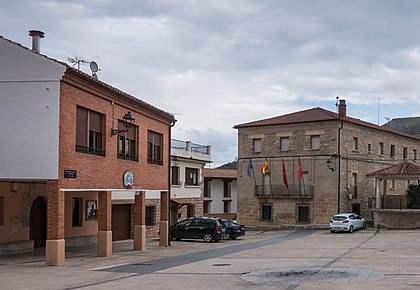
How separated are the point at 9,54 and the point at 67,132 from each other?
10.7 feet

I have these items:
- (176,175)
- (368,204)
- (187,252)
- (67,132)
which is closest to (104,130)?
(67,132)

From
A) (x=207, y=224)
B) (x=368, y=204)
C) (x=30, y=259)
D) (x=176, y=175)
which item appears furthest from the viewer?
Answer: (x=368, y=204)

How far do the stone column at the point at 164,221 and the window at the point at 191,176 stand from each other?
512 inches

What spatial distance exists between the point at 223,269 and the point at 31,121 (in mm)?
8032

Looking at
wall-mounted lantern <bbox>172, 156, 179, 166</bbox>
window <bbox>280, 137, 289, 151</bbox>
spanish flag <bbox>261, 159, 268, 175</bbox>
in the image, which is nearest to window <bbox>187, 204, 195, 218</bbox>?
wall-mounted lantern <bbox>172, 156, 179, 166</bbox>

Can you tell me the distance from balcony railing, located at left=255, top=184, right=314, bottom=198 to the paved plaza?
21374mm

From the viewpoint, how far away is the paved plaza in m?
16.1

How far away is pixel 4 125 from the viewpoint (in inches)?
808

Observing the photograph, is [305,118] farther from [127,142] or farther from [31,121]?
[31,121]

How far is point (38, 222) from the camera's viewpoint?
27625mm

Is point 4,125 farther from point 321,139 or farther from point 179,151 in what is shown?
point 321,139

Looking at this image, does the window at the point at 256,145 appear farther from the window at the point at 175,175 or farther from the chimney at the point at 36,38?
the chimney at the point at 36,38

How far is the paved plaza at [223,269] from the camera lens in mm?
16141

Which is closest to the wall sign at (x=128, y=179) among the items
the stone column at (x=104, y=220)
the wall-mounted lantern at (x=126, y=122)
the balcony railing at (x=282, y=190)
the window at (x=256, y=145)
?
the stone column at (x=104, y=220)
